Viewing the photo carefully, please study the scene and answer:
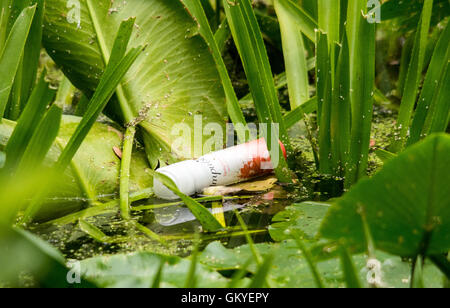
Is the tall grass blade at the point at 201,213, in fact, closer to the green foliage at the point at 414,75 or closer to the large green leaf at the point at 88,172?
the large green leaf at the point at 88,172

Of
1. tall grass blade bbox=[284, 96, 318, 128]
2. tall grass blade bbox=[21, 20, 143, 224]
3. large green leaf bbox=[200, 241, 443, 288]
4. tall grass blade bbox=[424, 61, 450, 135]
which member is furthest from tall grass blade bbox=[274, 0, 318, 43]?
large green leaf bbox=[200, 241, 443, 288]

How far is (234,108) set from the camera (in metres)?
1.13

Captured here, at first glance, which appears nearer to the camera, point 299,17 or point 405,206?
point 405,206

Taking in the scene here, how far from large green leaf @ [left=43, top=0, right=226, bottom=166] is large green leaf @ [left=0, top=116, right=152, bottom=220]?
0.06 metres

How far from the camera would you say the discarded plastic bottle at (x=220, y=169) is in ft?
3.36

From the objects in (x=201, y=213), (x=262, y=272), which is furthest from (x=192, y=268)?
(x=201, y=213)

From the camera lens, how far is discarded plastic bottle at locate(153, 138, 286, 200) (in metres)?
1.02

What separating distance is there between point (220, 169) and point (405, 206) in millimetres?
575

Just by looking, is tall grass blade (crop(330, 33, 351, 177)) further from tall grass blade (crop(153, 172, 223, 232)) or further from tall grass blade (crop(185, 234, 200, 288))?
tall grass blade (crop(185, 234, 200, 288))

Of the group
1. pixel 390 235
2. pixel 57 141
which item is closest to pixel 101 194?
pixel 57 141

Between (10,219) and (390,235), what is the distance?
48cm

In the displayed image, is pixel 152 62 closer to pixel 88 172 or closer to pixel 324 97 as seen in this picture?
pixel 88 172

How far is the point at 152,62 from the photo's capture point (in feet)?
3.87

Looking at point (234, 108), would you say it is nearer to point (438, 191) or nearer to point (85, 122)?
point (85, 122)
